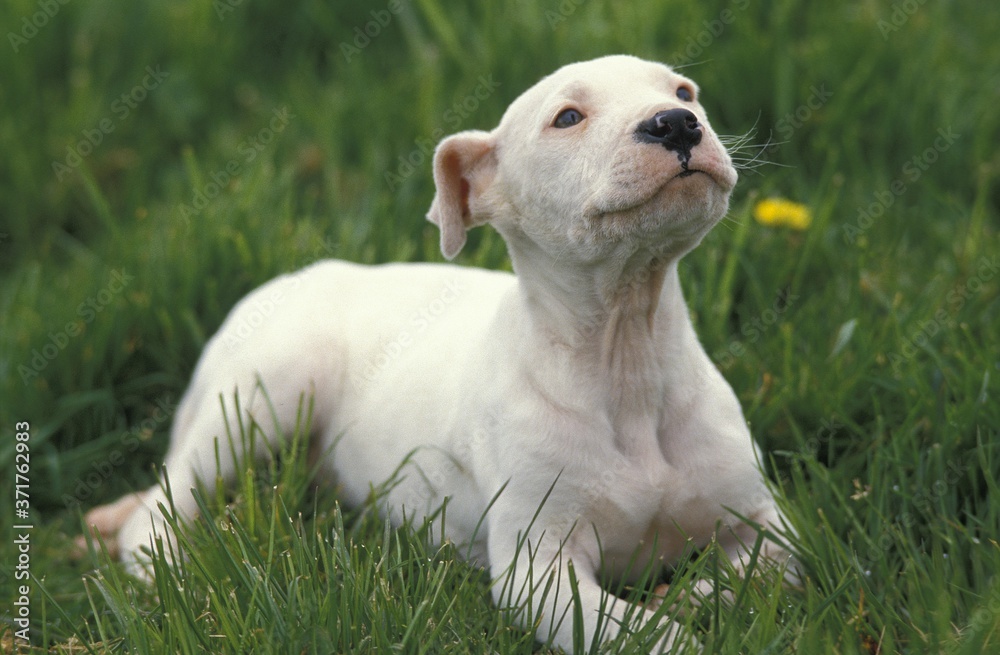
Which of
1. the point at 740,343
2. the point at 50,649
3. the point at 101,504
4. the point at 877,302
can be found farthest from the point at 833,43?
the point at 50,649

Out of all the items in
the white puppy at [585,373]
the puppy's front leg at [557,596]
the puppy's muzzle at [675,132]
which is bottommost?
the puppy's front leg at [557,596]

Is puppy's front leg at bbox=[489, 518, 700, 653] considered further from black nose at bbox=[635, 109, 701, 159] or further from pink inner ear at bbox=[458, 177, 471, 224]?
black nose at bbox=[635, 109, 701, 159]

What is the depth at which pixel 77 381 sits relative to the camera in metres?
4.99

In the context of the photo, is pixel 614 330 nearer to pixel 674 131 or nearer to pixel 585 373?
pixel 585 373

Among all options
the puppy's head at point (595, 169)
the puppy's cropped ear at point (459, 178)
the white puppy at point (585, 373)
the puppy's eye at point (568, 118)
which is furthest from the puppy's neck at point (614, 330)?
the puppy's eye at point (568, 118)

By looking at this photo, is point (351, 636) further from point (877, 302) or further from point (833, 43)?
point (833, 43)

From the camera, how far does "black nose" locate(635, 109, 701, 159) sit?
3072mm

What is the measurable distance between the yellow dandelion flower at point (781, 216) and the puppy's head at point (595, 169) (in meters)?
1.65

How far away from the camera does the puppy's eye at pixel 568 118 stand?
132 inches

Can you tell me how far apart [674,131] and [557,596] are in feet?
4.00

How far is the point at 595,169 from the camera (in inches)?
126

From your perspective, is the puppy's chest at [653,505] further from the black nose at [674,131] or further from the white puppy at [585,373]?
the black nose at [674,131]

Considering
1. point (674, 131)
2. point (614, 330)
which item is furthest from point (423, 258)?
point (674, 131)

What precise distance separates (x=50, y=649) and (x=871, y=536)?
7.83 feet
